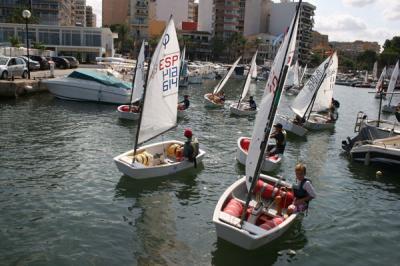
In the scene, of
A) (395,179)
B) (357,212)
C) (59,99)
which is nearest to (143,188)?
(357,212)

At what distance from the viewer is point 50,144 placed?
23156 millimetres

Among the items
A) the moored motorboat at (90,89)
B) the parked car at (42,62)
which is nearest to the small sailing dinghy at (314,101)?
the moored motorboat at (90,89)

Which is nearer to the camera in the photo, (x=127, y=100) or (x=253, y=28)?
(x=127, y=100)

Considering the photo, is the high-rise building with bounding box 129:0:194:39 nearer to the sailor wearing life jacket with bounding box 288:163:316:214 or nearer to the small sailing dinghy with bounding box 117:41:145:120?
the small sailing dinghy with bounding box 117:41:145:120

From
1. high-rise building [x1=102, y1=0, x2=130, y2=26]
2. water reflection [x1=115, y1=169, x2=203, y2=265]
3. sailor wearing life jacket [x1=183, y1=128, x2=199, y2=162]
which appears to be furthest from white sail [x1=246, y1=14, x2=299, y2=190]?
high-rise building [x1=102, y1=0, x2=130, y2=26]

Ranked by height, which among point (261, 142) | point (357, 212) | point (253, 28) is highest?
point (253, 28)

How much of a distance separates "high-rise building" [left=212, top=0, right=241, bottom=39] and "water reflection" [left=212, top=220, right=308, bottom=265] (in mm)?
160006

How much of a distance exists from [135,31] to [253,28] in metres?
55.8

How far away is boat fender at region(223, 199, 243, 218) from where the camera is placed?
42.0 ft

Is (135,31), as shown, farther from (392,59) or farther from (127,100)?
(127,100)

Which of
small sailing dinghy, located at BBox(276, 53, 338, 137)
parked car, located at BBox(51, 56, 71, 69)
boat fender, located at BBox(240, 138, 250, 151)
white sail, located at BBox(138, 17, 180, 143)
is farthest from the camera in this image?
parked car, located at BBox(51, 56, 71, 69)

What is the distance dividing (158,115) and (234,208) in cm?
716

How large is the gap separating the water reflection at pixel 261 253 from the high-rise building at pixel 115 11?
187 metres

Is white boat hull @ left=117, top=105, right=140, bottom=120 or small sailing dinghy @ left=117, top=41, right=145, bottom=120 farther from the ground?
small sailing dinghy @ left=117, top=41, right=145, bottom=120
